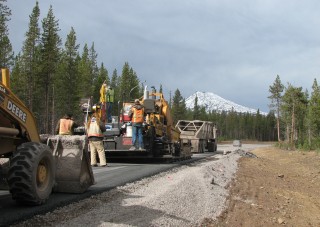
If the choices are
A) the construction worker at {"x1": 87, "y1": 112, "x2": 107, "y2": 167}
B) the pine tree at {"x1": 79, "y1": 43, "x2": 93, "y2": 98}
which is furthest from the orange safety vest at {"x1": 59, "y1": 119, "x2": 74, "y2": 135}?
the pine tree at {"x1": 79, "y1": 43, "x2": 93, "y2": 98}

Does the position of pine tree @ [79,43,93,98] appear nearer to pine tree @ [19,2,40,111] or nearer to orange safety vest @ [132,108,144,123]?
pine tree @ [19,2,40,111]

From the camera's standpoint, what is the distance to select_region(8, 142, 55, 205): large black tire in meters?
6.19

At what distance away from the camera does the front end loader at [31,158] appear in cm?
621

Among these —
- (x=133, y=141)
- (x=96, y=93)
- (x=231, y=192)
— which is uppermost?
(x=96, y=93)

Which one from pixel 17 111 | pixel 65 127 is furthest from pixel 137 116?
pixel 17 111

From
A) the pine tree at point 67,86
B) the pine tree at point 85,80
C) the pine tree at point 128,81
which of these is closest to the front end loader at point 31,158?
the pine tree at point 67,86

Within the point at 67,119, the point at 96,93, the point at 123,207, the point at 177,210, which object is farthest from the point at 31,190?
the point at 96,93

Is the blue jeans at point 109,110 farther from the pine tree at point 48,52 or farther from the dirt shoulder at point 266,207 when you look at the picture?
the pine tree at point 48,52

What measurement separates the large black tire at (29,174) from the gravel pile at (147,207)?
0.38 meters

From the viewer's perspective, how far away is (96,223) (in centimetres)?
605

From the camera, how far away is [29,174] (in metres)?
6.21

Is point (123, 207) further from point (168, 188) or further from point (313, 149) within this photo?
point (313, 149)

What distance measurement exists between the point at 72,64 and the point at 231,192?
2046 inches

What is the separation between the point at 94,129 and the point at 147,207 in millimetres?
7052
